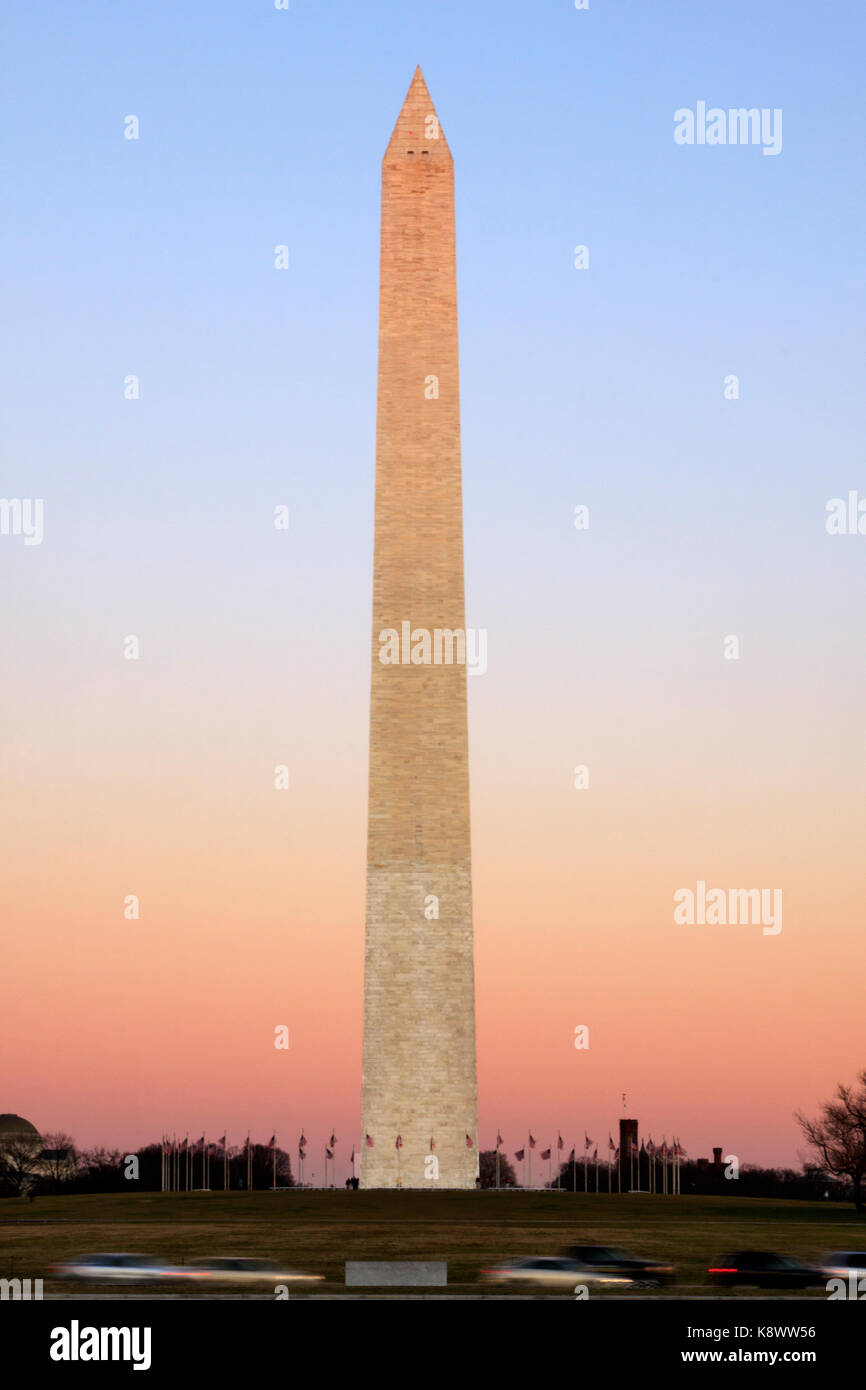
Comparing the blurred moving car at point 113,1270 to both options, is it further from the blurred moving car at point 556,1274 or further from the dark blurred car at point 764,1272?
the dark blurred car at point 764,1272

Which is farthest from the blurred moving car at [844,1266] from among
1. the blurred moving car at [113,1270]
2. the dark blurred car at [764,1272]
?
the blurred moving car at [113,1270]

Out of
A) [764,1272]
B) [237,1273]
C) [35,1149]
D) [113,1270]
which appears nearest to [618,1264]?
[764,1272]

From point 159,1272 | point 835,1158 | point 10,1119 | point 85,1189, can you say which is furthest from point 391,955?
point 10,1119

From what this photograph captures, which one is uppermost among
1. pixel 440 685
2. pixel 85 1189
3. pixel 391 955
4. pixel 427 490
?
pixel 427 490

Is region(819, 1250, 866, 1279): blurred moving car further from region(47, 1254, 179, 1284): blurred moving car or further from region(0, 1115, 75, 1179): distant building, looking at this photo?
region(0, 1115, 75, 1179): distant building

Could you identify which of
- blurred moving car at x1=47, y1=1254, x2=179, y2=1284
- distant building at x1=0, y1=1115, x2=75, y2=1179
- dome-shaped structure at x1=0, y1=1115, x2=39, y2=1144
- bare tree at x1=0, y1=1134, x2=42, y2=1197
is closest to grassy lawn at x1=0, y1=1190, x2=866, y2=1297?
blurred moving car at x1=47, y1=1254, x2=179, y2=1284

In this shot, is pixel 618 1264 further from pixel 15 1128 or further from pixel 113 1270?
pixel 15 1128
